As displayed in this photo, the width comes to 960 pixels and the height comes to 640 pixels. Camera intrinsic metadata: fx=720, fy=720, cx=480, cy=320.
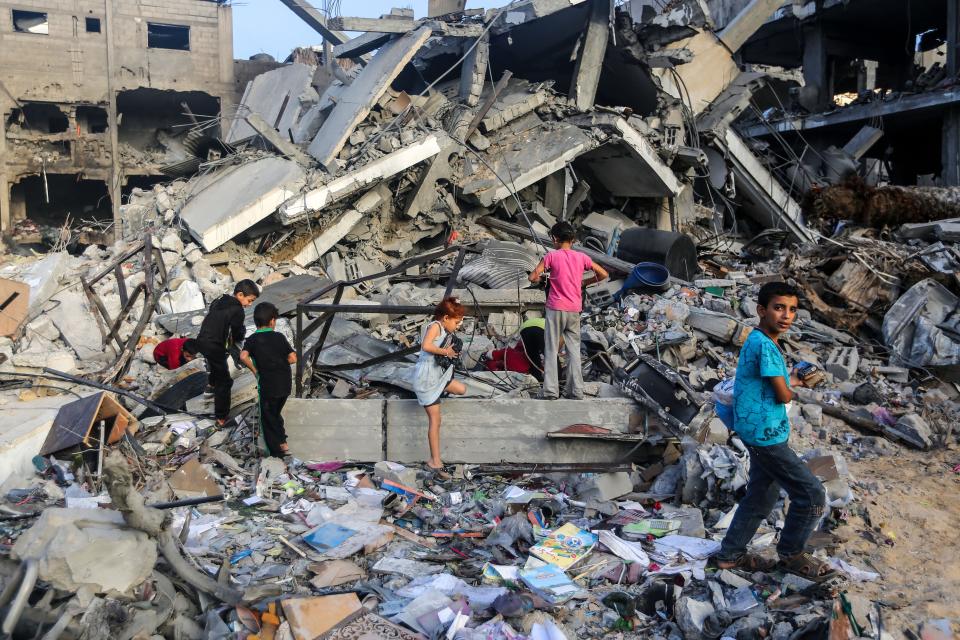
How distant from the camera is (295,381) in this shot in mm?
5816

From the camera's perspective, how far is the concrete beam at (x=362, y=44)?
41.7 ft

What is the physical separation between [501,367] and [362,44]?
8577 mm

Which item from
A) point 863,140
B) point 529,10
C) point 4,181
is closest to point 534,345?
point 529,10

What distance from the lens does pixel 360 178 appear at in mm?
10508

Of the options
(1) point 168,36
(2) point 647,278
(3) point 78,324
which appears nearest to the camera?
(3) point 78,324

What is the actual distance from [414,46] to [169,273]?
5.14m

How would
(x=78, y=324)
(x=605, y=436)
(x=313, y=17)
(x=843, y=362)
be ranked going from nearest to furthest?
(x=605, y=436) → (x=843, y=362) → (x=78, y=324) → (x=313, y=17)

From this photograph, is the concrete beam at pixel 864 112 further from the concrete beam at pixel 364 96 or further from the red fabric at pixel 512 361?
the red fabric at pixel 512 361

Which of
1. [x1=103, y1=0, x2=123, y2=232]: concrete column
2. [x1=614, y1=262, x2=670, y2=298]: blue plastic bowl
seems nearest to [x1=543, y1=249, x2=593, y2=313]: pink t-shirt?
[x1=614, y1=262, x2=670, y2=298]: blue plastic bowl

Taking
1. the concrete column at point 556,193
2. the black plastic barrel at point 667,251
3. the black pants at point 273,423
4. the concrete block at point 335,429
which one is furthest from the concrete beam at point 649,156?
the black pants at point 273,423

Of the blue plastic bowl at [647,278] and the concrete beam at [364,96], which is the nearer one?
the blue plastic bowl at [647,278]

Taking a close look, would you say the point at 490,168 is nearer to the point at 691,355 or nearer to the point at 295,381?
the point at 691,355

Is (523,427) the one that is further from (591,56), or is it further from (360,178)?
(591,56)

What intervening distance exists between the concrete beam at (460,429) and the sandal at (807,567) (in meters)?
1.87
